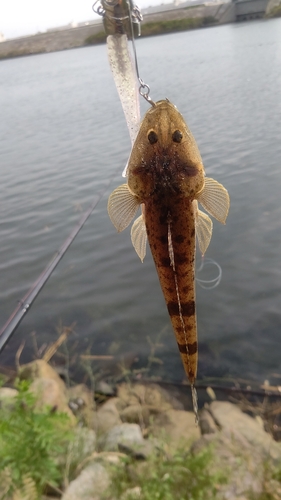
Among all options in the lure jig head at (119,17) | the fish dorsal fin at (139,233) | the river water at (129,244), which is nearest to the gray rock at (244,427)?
the river water at (129,244)

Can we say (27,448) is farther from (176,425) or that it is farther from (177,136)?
(177,136)

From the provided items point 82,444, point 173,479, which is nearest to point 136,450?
point 82,444

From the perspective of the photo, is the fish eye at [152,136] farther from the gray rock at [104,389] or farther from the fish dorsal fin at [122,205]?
the gray rock at [104,389]

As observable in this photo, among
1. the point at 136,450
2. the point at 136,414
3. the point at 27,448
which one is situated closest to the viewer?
the point at 27,448

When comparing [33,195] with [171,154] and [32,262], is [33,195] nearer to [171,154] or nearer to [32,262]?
[32,262]

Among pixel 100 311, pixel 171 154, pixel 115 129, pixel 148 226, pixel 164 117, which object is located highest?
pixel 164 117

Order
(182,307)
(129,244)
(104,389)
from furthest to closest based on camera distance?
1. (129,244)
2. (104,389)
3. (182,307)

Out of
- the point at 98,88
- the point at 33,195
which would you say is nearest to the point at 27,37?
the point at 98,88
